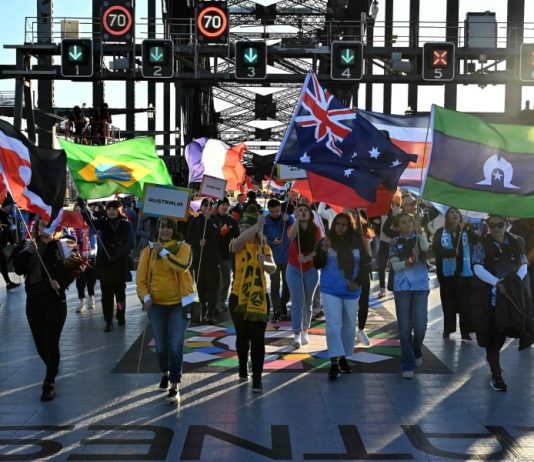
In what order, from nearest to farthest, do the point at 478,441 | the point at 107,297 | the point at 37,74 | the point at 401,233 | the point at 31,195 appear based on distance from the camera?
the point at 478,441
the point at 31,195
the point at 401,233
the point at 107,297
the point at 37,74

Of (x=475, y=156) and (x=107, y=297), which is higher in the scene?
(x=475, y=156)

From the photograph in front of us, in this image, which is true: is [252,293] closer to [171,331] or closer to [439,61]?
[171,331]

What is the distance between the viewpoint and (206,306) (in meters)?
12.5

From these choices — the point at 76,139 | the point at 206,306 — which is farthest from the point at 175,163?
the point at 206,306

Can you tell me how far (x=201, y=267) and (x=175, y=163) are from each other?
2571 cm

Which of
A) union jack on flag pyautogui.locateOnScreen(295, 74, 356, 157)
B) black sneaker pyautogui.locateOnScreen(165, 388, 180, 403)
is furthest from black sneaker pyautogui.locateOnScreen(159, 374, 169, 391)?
union jack on flag pyautogui.locateOnScreen(295, 74, 356, 157)

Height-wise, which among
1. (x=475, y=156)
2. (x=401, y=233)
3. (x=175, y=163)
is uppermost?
(x=475, y=156)

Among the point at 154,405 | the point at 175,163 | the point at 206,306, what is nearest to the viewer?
the point at 154,405

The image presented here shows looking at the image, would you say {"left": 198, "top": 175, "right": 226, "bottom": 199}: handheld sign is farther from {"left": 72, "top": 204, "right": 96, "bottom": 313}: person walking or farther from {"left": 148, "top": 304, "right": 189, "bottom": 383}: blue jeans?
{"left": 148, "top": 304, "right": 189, "bottom": 383}: blue jeans

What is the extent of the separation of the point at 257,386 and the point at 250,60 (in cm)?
1491

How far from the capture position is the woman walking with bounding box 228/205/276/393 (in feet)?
26.9

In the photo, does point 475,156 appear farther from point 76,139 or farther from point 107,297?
point 76,139

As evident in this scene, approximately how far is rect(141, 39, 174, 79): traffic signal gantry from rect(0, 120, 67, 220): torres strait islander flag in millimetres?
13950

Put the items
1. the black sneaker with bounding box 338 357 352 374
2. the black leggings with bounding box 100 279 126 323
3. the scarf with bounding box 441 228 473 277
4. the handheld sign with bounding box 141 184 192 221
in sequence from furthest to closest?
the black leggings with bounding box 100 279 126 323, the scarf with bounding box 441 228 473 277, the black sneaker with bounding box 338 357 352 374, the handheld sign with bounding box 141 184 192 221
